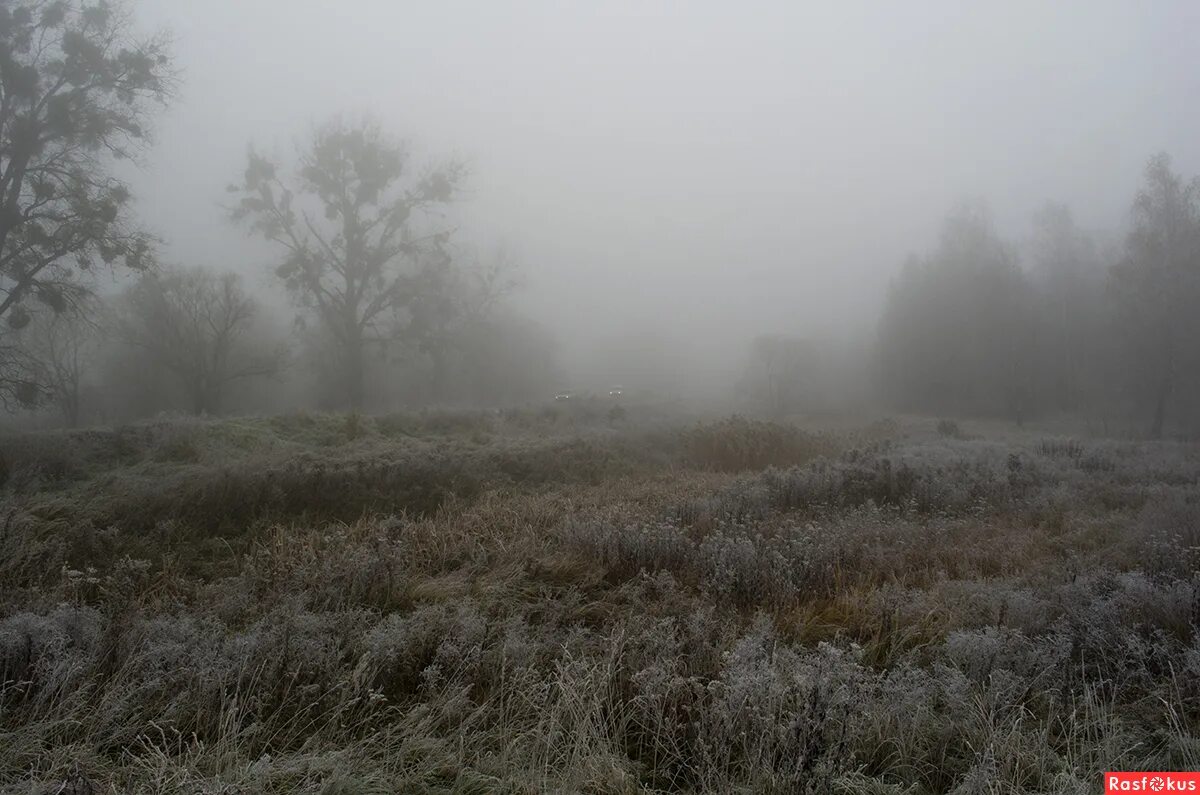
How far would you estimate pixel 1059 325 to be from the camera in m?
29.1

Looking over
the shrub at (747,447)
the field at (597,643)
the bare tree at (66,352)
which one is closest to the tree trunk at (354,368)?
the bare tree at (66,352)

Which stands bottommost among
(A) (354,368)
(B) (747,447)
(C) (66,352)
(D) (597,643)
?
(D) (597,643)

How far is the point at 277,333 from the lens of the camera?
32188 millimetres

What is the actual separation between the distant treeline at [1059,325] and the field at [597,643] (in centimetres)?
2019

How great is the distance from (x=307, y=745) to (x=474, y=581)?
2486 millimetres

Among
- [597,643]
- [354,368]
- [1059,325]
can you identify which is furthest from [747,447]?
[1059,325]

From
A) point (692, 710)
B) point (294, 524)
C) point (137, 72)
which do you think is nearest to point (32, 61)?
point (137, 72)

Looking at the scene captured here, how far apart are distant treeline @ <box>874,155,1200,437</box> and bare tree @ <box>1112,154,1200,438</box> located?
0.12ft

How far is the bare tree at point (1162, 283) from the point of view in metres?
23.1

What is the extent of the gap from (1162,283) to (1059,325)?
5.81m

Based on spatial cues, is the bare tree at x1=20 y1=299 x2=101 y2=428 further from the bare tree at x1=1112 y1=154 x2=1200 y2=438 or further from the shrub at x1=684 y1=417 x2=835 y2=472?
the bare tree at x1=1112 y1=154 x2=1200 y2=438

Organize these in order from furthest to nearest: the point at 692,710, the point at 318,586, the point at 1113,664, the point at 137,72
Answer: the point at 137,72
the point at 318,586
the point at 1113,664
the point at 692,710

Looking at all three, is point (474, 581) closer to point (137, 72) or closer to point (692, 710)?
point (692, 710)

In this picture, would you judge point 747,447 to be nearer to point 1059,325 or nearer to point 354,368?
point 354,368
